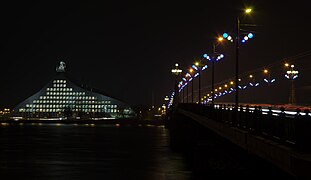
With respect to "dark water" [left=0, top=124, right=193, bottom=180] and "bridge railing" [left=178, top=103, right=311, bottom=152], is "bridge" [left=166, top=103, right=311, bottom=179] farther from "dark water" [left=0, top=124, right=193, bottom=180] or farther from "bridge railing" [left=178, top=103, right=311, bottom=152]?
"dark water" [left=0, top=124, right=193, bottom=180]

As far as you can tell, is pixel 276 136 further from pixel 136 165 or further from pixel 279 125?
pixel 136 165

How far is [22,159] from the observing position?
5938cm

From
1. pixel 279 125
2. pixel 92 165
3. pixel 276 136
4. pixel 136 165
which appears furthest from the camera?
pixel 136 165

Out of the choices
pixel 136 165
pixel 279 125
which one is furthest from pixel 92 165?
pixel 279 125

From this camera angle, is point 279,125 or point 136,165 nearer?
point 279,125

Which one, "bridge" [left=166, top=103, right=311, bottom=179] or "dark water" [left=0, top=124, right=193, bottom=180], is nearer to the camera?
"bridge" [left=166, top=103, right=311, bottom=179]

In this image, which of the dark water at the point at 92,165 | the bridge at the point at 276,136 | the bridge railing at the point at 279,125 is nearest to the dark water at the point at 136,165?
the dark water at the point at 92,165

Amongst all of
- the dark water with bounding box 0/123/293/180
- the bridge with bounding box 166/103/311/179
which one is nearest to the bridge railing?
the bridge with bounding box 166/103/311/179

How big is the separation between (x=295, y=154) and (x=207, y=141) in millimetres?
40593

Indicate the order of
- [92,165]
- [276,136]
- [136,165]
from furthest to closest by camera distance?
[136,165] < [92,165] < [276,136]

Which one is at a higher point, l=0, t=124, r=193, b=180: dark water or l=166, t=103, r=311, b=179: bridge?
l=166, t=103, r=311, b=179: bridge

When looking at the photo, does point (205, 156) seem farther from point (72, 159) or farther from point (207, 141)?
point (72, 159)

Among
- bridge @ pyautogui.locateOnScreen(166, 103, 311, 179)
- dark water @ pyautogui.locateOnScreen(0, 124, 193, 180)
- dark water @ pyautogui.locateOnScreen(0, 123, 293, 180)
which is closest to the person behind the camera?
bridge @ pyautogui.locateOnScreen(166, 103, 311, 179)

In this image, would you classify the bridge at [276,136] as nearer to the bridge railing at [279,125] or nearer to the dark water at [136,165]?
the bridge railing at [279,125]
